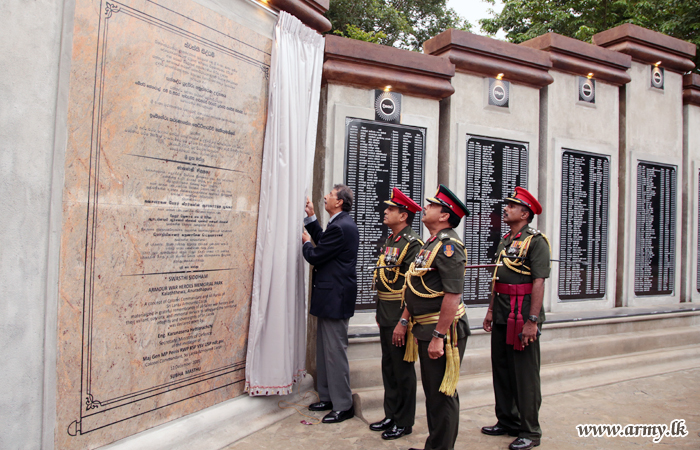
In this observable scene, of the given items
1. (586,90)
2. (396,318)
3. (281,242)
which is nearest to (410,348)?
(396,318)

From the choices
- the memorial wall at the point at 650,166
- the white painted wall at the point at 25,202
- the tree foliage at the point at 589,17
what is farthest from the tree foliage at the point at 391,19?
the white painted wall at the point at 25,202

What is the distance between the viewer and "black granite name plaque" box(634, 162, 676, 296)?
638 cm

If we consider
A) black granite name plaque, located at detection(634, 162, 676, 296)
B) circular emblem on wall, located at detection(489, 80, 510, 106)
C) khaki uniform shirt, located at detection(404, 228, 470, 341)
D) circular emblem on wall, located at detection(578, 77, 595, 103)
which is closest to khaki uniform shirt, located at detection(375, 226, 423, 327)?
khaki uniform shirt, located at detection(404, 228, 470, 341)

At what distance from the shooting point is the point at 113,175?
2732 mm

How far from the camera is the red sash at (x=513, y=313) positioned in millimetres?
3535

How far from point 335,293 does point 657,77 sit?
573 cm

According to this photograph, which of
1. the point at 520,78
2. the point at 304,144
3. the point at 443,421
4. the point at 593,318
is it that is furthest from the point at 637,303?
the point at 304,144

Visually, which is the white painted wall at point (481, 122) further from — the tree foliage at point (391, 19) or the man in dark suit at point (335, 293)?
the tree foliage at point (391, 19)

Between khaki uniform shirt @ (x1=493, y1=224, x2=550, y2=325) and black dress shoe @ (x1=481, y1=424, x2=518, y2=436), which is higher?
khaki uniform shirt @ (x1=493, y1=224, x2=550, y2=325)

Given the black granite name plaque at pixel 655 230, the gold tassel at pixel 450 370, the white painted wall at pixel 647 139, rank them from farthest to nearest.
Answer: the black granite name plaque at pixel 655 230
the white painted wall at pixel 647 139
the gold tassel at pixel 450 370

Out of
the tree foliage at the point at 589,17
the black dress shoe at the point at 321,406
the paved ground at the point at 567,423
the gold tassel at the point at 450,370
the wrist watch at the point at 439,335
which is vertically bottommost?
the paved ground at the point at 567,423

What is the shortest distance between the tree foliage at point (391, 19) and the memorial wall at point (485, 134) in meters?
8.51

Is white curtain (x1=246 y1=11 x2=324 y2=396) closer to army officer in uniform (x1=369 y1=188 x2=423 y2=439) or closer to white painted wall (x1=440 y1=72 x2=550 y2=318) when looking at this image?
army officer in uniform (x1=369 y1=188 x2=423 y2=439)

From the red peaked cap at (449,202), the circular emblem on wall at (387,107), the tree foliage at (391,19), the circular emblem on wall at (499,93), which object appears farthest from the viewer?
the tree foliage at (391,19)
